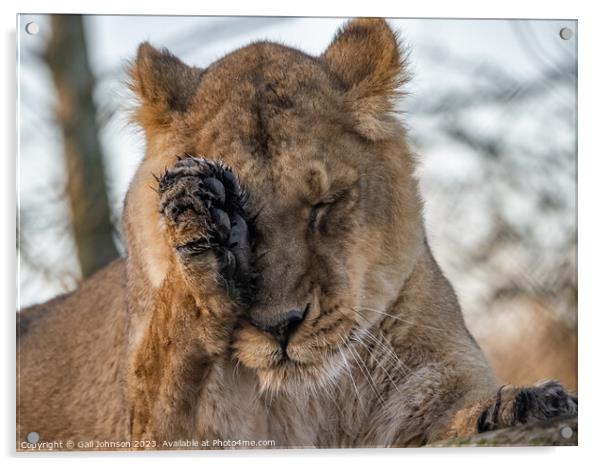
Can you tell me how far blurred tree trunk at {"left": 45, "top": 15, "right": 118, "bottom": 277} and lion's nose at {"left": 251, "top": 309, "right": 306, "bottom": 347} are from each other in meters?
1.22

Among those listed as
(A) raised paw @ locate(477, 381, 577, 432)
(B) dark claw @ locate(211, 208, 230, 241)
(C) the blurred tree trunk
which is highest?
(C) the blurred tree trunk

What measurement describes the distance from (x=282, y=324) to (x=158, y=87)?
100 cm

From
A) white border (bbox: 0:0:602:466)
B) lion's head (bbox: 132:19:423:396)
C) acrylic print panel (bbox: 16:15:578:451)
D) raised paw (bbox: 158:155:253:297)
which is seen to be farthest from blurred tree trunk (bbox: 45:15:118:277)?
raised paw (bbox: 158:155:253:297)

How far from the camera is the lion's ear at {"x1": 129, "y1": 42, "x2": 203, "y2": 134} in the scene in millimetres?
3787

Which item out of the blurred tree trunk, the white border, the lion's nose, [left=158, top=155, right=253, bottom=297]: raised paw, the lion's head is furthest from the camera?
the blurred tree trunk

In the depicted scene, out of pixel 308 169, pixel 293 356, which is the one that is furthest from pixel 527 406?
pixel 308 169

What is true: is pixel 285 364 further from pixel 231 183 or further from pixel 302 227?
pixel 231 183

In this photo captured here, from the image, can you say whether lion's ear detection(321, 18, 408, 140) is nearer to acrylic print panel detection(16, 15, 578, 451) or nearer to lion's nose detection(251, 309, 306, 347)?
acrylic print panel detection(16, 15, 578, 451)

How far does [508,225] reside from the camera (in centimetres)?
418

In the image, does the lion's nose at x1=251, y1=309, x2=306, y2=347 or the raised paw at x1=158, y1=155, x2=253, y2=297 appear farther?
the lion's nose at x1=251, y1=309, x2=306, y2=347

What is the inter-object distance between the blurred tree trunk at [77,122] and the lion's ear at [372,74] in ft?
3.14

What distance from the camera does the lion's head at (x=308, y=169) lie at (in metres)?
3.40

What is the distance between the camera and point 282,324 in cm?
333

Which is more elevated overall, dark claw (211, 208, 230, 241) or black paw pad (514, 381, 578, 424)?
dark claw (211, 208, 230, 241)
